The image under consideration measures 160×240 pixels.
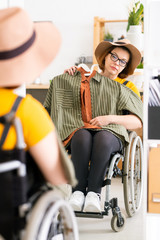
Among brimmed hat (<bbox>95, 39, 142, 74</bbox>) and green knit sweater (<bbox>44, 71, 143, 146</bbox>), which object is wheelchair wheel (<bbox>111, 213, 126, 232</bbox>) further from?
brimmed hat (<bbox>95, 39, 142, 74</bbox>)

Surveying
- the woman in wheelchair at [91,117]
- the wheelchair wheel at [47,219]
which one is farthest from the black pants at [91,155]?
the wheelchair wheel at [47,219]

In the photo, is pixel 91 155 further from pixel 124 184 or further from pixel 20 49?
pixel 20 49

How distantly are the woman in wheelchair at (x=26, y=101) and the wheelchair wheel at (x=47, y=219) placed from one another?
0.07 metres

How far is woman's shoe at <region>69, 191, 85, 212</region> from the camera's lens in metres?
1.83

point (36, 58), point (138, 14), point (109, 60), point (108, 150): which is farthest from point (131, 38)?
point (36, 58)

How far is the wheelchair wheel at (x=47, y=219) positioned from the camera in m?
0.89

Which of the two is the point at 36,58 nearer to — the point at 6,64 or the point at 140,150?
the point at 6,64

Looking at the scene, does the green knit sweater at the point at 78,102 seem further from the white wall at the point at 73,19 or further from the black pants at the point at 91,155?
the white wall at the point at 73,19

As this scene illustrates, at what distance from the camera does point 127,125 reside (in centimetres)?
211

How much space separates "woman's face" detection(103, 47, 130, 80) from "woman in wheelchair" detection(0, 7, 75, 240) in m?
1.27

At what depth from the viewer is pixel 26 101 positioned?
972 millimetres

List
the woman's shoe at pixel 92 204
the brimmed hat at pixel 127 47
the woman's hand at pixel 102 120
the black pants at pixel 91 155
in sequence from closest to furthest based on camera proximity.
Answer: the woman's shoe at pixel 92 204 < the black pants at pixel 91 155 < the woman's hand at pixel 102 120 < the brimmed hat at pixel 127 47

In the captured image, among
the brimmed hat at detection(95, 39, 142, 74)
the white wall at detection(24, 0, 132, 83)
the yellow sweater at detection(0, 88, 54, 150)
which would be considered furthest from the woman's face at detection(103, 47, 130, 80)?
the white wall at detection(24, 0, 132, 83)

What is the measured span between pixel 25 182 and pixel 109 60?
4.94 ft
